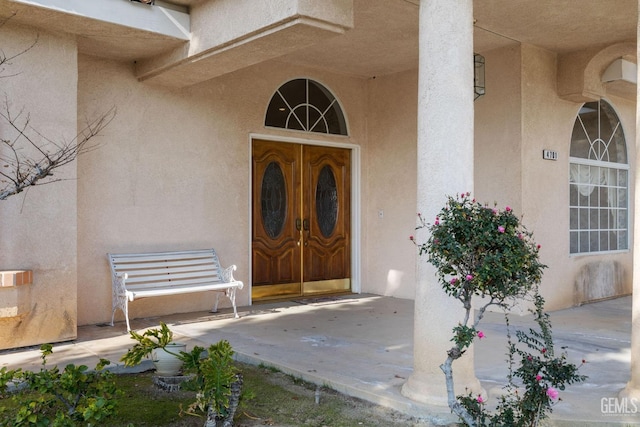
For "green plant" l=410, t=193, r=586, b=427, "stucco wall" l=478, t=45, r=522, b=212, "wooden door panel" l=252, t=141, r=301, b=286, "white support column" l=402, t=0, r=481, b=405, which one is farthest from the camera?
"wooden door panel" l=252, t=141, r=301, b=286

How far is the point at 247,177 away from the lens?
768cm

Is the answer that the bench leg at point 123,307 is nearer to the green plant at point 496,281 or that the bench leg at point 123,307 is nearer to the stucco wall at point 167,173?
the stucco wall at point 167,173

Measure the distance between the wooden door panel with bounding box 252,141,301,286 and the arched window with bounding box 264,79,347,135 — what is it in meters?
0.35

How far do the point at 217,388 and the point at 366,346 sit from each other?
245 cm

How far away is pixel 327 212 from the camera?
342 inches

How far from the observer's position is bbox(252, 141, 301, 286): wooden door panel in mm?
7871

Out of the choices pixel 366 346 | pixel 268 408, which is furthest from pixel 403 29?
pixel 268 408

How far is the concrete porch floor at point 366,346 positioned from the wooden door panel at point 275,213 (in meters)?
0.57

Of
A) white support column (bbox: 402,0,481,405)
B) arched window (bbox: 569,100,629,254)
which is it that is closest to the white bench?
white support column (bbox: 402,0,481,405)

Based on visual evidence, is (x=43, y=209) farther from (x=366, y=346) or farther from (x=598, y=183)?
(x=598, y=183)

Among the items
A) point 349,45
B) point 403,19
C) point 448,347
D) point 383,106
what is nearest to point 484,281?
point 448,347

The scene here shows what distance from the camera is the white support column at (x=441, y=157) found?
365 cm

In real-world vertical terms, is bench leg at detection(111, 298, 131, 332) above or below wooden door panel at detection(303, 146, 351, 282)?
below

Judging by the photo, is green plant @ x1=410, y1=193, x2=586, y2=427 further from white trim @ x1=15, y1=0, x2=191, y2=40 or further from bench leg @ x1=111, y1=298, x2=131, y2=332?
bench leg @ x1=111, y1=298, x2=131, y2=332
